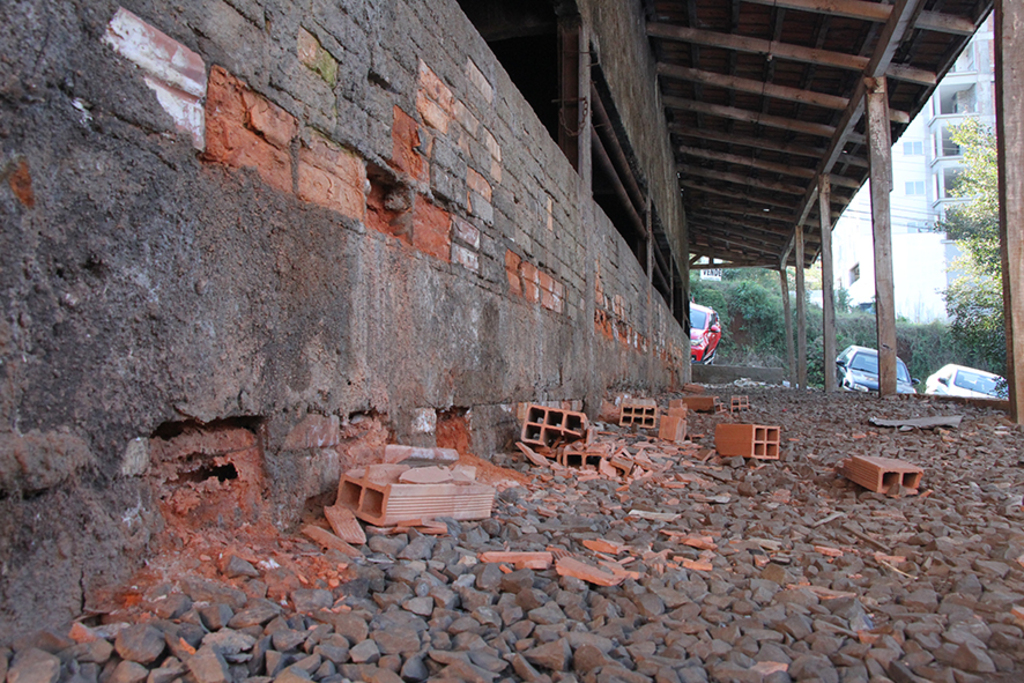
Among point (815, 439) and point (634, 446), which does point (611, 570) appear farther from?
point (815, 439)

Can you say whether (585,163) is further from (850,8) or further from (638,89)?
(850,8)

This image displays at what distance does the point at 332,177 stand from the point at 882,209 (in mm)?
10436

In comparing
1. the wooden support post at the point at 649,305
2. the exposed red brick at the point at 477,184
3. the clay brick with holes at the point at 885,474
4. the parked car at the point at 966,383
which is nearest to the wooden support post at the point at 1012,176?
the clay brick with holes at the point at 885,474

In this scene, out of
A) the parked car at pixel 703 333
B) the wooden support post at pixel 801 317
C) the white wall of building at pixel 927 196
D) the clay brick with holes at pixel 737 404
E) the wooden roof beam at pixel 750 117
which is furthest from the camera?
the white wall of building at pixel 927 196

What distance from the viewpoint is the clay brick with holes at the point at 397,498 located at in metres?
2.24

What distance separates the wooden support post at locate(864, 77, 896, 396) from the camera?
33.3ft

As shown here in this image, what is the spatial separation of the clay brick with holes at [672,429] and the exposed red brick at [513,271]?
2029 millimetres

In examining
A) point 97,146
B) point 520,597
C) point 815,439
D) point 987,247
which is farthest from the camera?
point 987,247

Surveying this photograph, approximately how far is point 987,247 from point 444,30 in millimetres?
18037

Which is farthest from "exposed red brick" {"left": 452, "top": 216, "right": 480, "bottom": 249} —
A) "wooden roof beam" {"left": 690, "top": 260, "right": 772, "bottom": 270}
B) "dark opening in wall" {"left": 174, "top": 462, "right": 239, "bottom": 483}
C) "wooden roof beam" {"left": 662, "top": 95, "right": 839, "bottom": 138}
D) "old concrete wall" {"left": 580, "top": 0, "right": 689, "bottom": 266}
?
"wooden roof beam" {"left": 690, "top": 260, "right": 772, "bottom": 270}

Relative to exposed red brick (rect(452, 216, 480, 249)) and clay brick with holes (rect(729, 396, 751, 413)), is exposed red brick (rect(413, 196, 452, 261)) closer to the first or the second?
exposed red brick (rect(452, 216, 480, 249))

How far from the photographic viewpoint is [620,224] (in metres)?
12.2

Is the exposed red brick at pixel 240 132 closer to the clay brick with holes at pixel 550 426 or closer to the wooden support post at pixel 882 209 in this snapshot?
the clay brick with holes at pixel 550 426

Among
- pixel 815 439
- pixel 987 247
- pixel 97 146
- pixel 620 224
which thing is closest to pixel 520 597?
pixel 97 146
